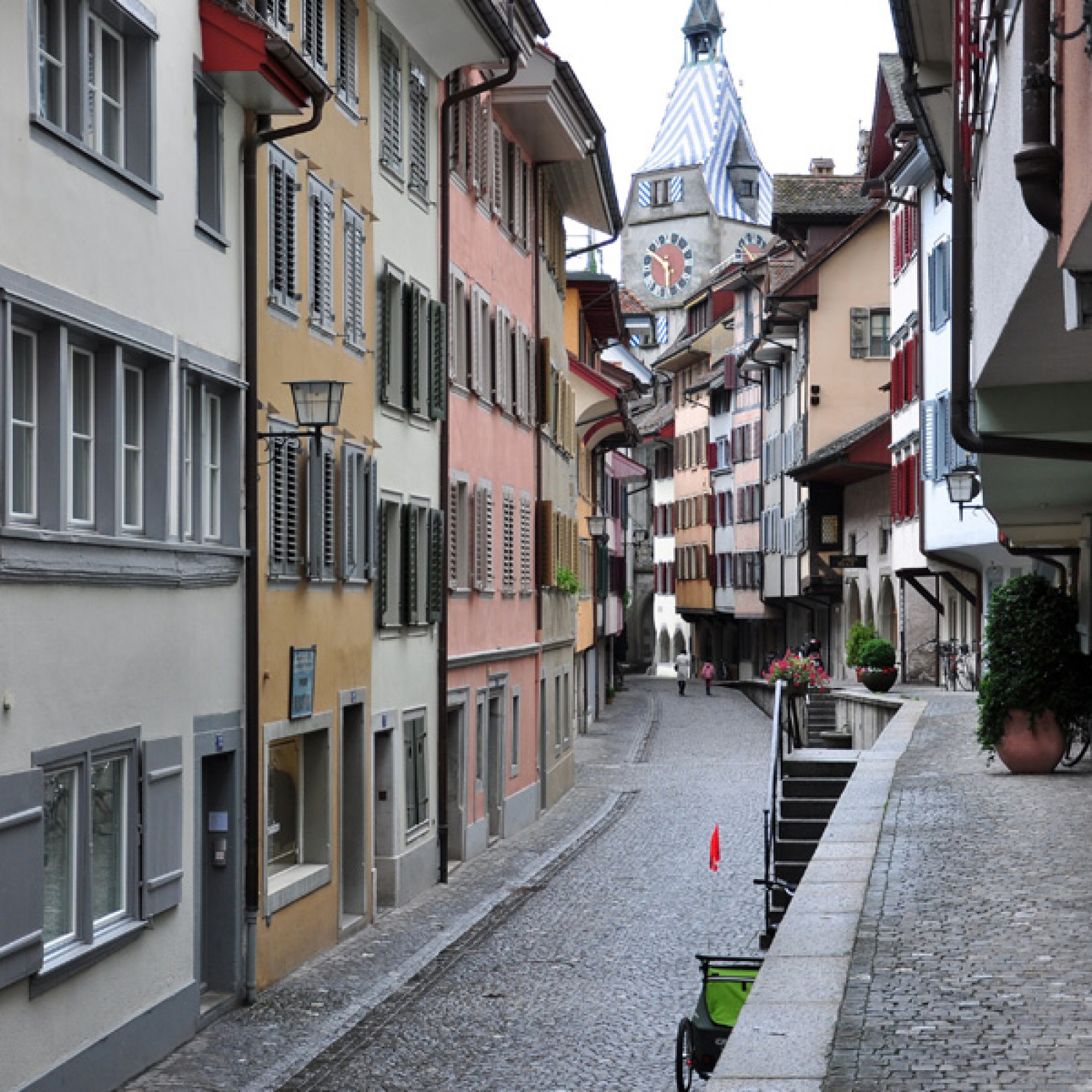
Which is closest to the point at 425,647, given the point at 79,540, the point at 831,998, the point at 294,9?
the point at 294,9

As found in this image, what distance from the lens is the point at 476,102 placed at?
2509cm

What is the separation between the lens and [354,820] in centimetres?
1892

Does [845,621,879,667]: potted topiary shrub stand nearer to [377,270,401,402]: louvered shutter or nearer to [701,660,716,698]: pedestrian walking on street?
[701,660,716,698]: pedestrian walking on street

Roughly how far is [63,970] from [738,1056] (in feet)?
15.2

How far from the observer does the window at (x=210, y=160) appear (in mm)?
14258

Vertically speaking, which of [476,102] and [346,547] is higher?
[476,102]

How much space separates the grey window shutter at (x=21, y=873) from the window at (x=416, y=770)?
10060 millimetres

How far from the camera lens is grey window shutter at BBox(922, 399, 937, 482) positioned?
32.1 metres

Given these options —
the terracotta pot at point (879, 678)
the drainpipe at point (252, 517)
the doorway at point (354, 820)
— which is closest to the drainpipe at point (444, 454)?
the doorway at point (354, 820)

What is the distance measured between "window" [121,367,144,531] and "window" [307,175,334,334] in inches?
164

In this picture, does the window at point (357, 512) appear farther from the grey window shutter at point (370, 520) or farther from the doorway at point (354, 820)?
the doorway at point (354, 820)

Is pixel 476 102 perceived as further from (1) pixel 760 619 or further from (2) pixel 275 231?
(1) pixel 760 619

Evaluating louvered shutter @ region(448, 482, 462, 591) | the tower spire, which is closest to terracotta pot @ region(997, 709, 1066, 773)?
louvered shutter @ region(448, 482, 462, 591)

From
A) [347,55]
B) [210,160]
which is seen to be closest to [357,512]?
[347,55]
